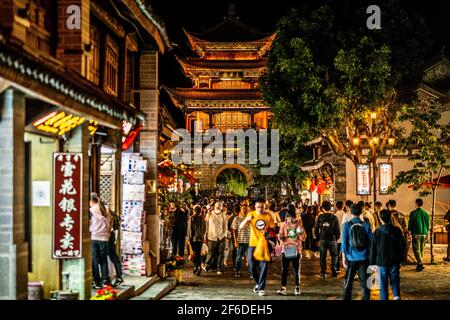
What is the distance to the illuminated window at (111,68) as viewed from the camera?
1464 cm

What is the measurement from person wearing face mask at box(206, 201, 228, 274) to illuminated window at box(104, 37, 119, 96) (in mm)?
4477

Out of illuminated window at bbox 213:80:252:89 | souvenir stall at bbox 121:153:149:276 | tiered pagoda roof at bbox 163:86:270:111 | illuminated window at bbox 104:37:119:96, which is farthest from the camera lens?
illuminated window at bbox 213:80:252:89

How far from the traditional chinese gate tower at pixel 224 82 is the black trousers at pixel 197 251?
128 feet

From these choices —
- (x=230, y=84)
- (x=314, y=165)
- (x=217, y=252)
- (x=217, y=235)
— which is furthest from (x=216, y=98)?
(x=217, y=235)

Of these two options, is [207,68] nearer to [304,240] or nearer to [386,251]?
[304,240]

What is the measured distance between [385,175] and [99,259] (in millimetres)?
17573

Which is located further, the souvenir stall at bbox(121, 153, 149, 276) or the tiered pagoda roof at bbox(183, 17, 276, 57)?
the tiered pagoda roof at bbox(183, 17, 276, 57)

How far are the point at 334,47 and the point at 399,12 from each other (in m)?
3.18

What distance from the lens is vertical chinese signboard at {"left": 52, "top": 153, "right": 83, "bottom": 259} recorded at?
32.1 ft

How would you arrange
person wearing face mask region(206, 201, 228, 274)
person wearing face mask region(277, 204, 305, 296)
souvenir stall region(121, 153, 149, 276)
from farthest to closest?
1. person wearing face mask region(206, 201, 228, 274)
2. souvenir stall region(121, 153, 149, 276)
3. person wearing face mask region(277, 204, 305, 296)

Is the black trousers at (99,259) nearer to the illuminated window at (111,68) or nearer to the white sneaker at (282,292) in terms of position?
the white sneaker at (282,292)

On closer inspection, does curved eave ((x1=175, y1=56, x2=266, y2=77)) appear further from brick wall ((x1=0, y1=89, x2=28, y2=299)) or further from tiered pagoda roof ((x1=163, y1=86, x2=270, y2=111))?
brick wall ((x1=0, y1=89, x2=28, y2=299))

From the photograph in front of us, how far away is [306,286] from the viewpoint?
15.0 metres

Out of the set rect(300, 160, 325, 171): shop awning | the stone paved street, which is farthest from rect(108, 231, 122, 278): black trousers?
rect(300, 160, 325, 171): shop awning
